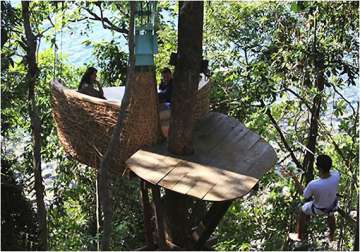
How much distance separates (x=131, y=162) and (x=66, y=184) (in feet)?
11.4

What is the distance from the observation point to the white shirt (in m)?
3.37

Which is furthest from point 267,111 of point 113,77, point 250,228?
point 113,77

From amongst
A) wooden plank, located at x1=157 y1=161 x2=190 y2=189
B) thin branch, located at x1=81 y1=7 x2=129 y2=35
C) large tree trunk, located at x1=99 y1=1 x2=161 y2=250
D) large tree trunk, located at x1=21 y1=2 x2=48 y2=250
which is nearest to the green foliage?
thin branch, located at x1=81 y1=7 x2=129 y2=35

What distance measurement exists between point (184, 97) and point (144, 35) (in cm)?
39

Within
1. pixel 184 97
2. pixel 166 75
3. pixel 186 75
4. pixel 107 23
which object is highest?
pixel 107 23

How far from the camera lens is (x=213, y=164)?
298 cm

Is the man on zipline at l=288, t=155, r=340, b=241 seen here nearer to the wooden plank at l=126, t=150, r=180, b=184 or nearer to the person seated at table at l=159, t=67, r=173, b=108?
the wooden plank at l=126, t=150, r=180, b=184

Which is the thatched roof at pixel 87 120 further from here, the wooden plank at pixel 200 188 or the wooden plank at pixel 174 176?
the wooden plank at pixel 200 188

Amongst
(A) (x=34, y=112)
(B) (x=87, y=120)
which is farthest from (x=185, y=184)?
(A) (x=34, y=112)

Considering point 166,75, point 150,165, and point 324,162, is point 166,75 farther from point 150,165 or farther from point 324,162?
point 324,162

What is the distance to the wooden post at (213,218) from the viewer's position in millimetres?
3057

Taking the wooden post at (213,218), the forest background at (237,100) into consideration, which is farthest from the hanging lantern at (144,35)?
the forest background at (237,100)

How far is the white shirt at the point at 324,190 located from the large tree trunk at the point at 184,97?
32.6 inches

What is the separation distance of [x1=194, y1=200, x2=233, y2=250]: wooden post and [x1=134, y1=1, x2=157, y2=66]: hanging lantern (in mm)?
872
